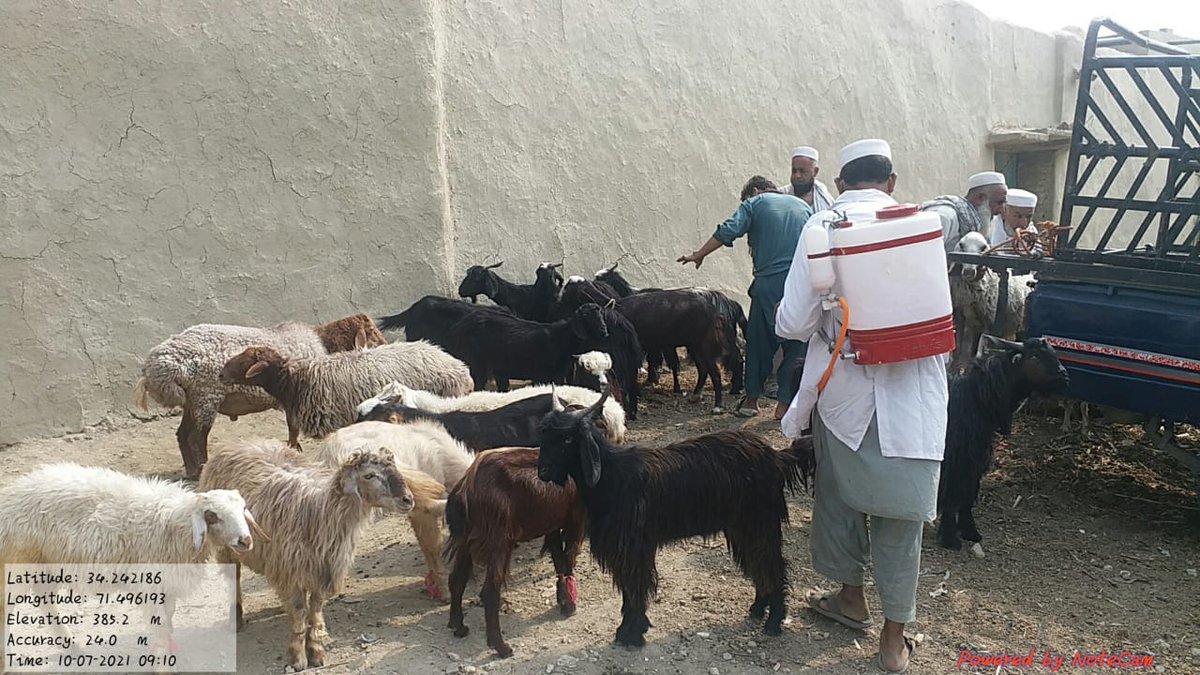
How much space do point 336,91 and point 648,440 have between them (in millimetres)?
4326

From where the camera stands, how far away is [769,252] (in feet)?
24.2

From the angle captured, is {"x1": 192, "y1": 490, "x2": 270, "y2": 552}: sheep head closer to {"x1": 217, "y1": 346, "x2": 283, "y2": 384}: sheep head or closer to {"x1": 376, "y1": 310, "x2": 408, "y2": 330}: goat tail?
{"x1": 217, "y1": 346, "x2": 283, "y2": 384}: sheep head

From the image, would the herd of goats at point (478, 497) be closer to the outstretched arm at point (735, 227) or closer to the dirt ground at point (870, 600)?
the dirt ground at point (870, 600)

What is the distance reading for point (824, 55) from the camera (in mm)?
13164

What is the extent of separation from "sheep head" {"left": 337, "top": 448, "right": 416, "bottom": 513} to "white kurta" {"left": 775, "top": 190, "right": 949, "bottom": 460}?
5.99 feet

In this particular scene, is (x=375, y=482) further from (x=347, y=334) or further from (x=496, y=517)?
(x=347, y=334)

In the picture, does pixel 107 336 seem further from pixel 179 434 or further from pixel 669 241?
pixel 669 241

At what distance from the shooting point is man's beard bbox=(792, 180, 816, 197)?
8.22 metres

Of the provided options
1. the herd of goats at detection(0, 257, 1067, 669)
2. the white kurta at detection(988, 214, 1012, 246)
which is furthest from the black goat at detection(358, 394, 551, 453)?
the white kurta at detection(988, 214, 1012, 246)

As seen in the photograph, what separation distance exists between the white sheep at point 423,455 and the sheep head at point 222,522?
2.53 ft

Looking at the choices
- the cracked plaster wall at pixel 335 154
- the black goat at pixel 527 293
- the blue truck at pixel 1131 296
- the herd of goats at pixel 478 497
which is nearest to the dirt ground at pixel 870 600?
the herd of goats at pixel 478 497

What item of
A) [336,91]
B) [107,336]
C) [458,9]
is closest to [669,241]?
[458,9]

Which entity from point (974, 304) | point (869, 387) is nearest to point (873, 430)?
Result: point (869, 387)

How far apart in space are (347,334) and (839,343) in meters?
4.97
